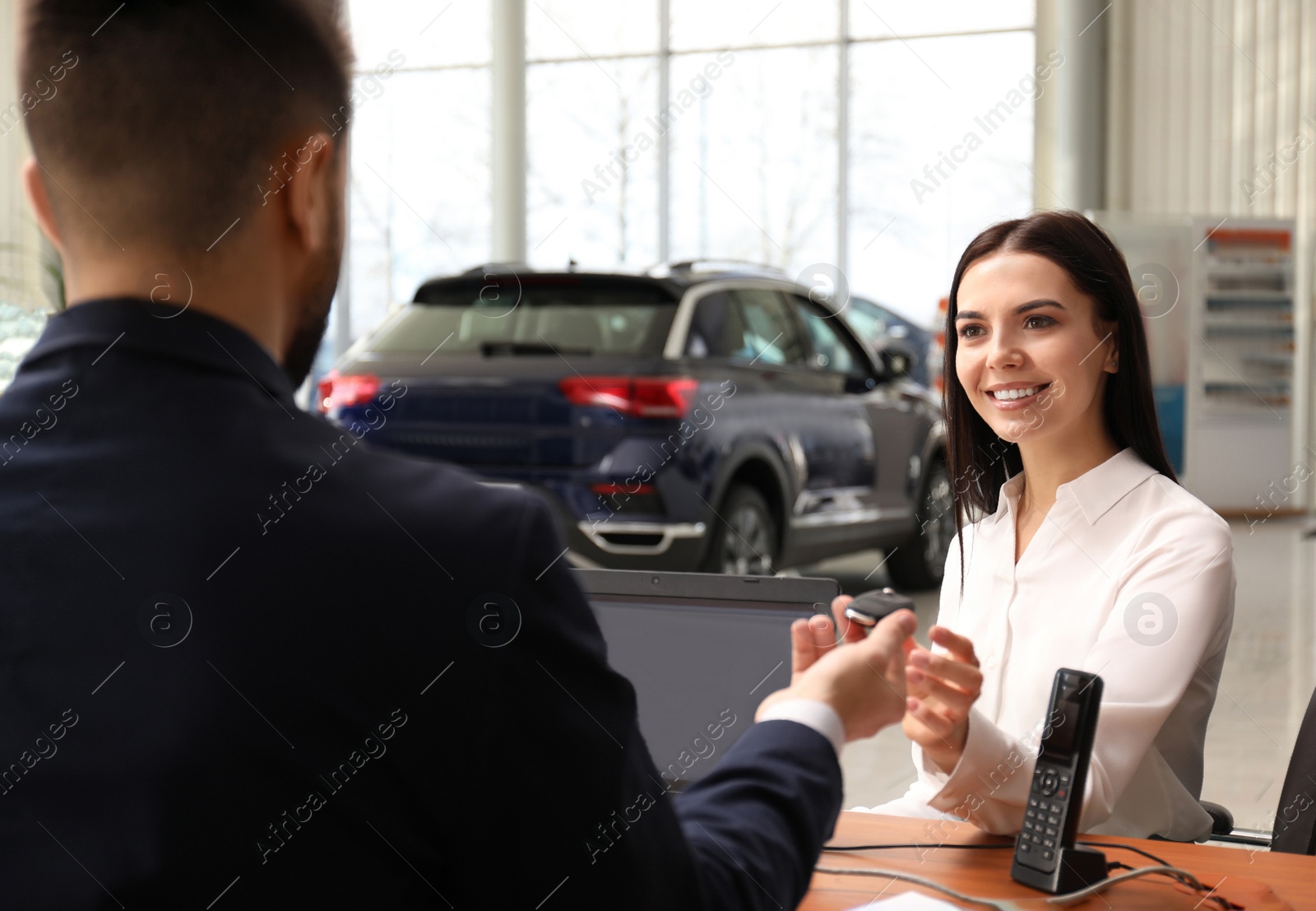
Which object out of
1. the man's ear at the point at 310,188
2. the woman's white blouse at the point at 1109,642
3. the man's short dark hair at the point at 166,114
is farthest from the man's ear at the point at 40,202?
the woman's white blouse at the point at 1109,642

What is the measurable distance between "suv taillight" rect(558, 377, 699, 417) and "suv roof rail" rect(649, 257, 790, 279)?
59cm

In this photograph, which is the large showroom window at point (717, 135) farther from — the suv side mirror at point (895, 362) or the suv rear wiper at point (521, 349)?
the suv rear wiper at point (521, 349)

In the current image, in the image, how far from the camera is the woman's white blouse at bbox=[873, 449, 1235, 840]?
148cm

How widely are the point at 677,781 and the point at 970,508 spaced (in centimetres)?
79

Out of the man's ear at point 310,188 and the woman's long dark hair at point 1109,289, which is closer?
the man's ear at point 310,188

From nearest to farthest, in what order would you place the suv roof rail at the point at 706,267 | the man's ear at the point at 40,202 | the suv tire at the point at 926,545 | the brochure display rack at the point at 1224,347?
1. the man's ear at the point at 40,202
2. the suv roof rail at the point at 706,267
3. the suv tire at the point at 926,545
4. the brochure display rack at the point at 1224,347

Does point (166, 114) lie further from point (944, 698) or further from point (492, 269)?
point (492, 269)

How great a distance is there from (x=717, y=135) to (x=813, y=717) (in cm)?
1070

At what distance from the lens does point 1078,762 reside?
126 cm

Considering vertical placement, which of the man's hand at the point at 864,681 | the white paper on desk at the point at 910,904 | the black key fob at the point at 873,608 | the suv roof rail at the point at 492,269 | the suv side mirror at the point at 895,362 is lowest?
the suv side mirror at the point at 895,362

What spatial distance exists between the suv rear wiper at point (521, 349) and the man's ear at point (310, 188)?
3.98 meters

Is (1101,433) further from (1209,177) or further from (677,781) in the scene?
(1209,177)

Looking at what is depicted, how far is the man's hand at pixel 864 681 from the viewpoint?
2.80ft

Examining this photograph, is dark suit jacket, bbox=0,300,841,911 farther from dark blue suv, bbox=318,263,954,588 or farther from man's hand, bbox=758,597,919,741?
dark blue suv, bbox=318,263,954,588
